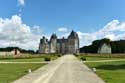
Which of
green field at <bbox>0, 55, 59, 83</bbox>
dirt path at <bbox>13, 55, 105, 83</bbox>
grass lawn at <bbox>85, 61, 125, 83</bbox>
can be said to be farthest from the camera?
green field at <bbox>0, 55, 59, 83</bbox>

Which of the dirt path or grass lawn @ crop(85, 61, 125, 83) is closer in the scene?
the dirt path

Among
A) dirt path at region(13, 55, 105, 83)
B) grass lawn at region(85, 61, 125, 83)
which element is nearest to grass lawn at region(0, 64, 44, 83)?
dirt path at region(13, 55, 105, 83)

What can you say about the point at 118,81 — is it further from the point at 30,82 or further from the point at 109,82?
the point at 30,82

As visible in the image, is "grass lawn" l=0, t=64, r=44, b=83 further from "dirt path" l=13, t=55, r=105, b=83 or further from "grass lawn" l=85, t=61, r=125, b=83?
"grass lawn" l=85, t=61, r=125, b=83

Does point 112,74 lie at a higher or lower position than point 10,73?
lower

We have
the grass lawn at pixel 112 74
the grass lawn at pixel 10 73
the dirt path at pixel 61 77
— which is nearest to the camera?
the dirt path at pixel 61 77

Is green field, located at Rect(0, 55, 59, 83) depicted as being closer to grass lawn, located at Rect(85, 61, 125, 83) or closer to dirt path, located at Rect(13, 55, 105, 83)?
dirt path, located at Rect(13, 55, 105, 83)

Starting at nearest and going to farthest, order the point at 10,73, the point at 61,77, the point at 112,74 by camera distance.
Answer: the point at 61,77 < the point at 112,74 < the point at 10,73

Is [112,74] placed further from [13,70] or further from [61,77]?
[13,70]

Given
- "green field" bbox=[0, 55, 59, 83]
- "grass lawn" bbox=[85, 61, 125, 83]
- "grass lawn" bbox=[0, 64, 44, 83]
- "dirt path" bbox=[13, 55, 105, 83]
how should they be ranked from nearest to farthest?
"dirt path" bbox=[13, 55, 105, 83], "grass lawn" bbox=[85, 61, 125, 83], "grass lawn" bbox=[0, 64, 44, 83], "green field" bbox=[0, 55, 59, 83]

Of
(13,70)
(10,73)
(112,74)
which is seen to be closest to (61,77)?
(112,74)

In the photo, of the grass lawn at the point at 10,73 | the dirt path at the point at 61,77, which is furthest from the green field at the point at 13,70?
the dirt path at the point at 61,77

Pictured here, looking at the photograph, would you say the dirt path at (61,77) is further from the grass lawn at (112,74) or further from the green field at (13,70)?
the green field at (13,70)

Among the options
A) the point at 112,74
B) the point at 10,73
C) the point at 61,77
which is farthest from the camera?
the point at 10,73
